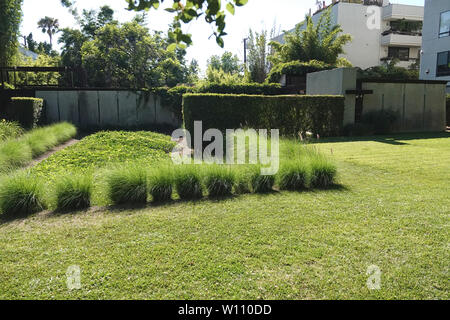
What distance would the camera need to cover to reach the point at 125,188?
4.96 metres

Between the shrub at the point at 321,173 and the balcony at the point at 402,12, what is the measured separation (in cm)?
3523

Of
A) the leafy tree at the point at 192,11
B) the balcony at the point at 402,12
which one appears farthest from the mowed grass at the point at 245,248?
the balcony at the point at 402,12

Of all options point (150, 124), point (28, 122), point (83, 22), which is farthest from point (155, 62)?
point (28, 122)

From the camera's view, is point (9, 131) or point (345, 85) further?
point (345, 85)

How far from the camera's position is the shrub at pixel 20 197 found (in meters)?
4.51

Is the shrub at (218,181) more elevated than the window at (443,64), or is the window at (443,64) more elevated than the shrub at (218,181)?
the window at (443,64)

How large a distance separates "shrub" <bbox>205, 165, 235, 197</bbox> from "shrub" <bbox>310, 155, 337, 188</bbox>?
151cm

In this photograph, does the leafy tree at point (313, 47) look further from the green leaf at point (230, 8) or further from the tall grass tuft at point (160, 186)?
the green leaf at point (230, 8)

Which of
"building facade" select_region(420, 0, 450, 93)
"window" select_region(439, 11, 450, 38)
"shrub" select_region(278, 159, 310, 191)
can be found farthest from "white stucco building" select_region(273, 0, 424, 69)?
"shrub" select_region(278, 159, 310, 191)

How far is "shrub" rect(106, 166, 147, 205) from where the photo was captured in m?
4.94

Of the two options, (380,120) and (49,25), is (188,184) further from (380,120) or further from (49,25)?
(49,25)

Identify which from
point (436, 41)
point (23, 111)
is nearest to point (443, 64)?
point (436, 41)

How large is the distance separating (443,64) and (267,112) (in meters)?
19.2

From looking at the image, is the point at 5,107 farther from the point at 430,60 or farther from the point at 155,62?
the point at 430,60
